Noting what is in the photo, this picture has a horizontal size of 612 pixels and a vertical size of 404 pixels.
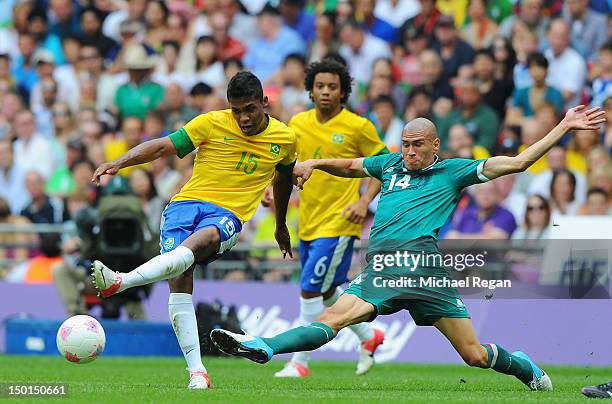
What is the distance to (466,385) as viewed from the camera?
38.2 feet

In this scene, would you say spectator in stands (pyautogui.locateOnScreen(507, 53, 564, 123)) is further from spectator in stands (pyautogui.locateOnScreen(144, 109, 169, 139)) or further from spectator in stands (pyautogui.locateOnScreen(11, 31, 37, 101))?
spectator in stands (pyautogui.locateOnScreen(11, 31, 37, 101))

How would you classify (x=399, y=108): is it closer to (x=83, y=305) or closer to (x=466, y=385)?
(x=83, y=305)

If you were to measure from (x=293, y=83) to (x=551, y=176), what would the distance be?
199 inches

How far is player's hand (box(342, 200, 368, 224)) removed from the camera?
12.7 m

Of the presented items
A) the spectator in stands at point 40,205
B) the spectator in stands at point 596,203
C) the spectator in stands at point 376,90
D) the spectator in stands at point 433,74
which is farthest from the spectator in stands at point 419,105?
the spectator in stands at point 40,205

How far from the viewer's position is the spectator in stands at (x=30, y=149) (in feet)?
72.6

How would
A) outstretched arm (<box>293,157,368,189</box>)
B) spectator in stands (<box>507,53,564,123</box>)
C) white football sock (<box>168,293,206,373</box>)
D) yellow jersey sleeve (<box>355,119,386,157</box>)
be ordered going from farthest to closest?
spectator in stands (<box>507,53,564,123</box>), yellow jersey sleeve (<box>355,119,386,157</box>), outstretched arm (<box>293,157,368,189</box>), white football sock (<box>168,293,206,373</box>)

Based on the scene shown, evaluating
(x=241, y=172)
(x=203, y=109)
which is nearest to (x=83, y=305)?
(x=203, y=109)

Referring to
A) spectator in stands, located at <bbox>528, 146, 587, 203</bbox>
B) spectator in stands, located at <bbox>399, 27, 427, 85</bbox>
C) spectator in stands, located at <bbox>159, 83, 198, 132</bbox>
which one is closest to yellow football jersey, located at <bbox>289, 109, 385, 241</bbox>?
spectator in stands, located at <bbox>528, 146, 587, 203</bbox>

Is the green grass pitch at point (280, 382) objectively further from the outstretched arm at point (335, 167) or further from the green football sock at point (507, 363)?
the outstretched arm at point (335, 167)

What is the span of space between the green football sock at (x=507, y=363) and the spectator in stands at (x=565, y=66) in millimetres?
8983

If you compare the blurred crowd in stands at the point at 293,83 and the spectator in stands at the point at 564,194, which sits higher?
the blurred crowd in stands at the point at 293,83

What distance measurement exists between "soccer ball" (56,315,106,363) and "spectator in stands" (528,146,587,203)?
8826mm

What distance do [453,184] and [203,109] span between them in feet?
36.5
